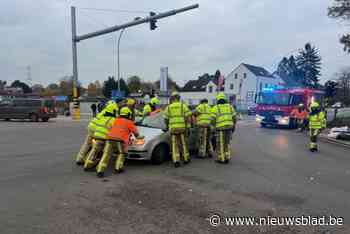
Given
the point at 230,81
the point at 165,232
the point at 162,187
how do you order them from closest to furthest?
the point at 165,232 < the point at 162,187 < the point at 230,81

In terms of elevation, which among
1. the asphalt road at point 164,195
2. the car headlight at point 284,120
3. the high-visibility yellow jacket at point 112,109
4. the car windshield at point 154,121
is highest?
the high-visibility yellow jacket at point 112,109

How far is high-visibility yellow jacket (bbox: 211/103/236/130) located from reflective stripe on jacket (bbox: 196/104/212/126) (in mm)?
457

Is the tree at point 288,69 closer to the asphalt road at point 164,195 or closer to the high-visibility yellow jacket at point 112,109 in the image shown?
the asphalt road at point 164,195

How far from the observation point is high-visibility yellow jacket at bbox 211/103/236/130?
786 centimetres

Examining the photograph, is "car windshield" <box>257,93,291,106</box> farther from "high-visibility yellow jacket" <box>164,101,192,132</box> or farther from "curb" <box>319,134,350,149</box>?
"high-visibility yellow jacket" <box>164,101,192,132</box>

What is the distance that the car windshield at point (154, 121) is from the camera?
8031 mm

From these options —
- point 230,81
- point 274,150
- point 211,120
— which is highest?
point 230,81

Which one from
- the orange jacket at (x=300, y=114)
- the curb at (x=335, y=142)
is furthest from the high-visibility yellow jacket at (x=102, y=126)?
the orange jacket at (x=300, y=114)

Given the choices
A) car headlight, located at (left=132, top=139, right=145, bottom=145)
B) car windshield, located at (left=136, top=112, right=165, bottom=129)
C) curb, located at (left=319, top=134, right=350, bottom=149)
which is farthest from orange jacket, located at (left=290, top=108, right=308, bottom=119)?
car headlight, located at (left=132, top=139, right=145, bottom=145)

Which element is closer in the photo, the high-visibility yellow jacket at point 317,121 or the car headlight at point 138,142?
the car headlight at point 138,142

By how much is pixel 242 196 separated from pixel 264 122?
15.7 meters

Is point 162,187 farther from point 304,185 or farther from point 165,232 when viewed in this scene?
point 304,185

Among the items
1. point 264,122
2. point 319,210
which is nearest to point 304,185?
point 319,210

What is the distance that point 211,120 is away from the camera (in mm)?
8609
